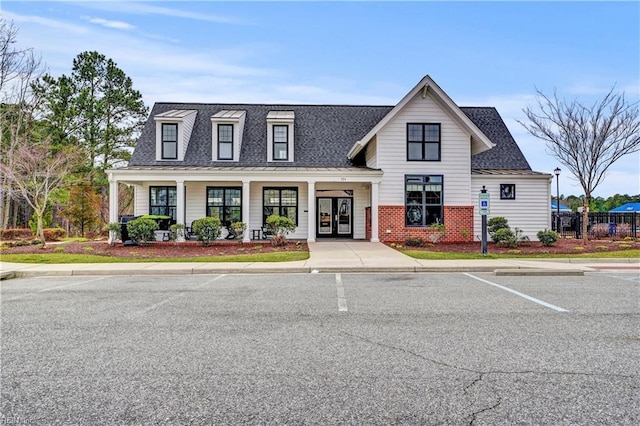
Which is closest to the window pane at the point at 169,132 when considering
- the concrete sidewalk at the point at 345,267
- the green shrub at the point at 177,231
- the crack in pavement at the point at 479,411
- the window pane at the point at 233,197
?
the window pane at the point at 233,197

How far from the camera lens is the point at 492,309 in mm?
6820

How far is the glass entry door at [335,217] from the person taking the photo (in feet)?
71.4

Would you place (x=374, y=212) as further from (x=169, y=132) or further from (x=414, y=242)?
(x=169, y=132)

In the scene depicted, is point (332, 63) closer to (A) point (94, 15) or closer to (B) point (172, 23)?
(B) point (172, 23)

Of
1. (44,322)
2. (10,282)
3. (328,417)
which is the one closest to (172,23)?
(10,282)

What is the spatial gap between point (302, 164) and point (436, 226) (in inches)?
303

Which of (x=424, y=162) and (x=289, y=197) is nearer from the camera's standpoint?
(x=424, y=162)

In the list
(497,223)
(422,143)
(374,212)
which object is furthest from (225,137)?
(497,223)

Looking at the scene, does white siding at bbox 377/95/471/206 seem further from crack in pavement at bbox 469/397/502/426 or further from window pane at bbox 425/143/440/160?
crack in pavement at bbox 469/397/502/426

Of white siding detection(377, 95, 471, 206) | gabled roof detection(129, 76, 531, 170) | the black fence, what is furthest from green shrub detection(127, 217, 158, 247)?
the black fence

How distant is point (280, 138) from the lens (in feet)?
71.2

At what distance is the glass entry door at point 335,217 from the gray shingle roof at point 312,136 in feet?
6.42

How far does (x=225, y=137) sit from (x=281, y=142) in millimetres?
2995

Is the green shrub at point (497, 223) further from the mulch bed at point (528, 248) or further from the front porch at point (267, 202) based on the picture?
the front porch at point (267, 202)
